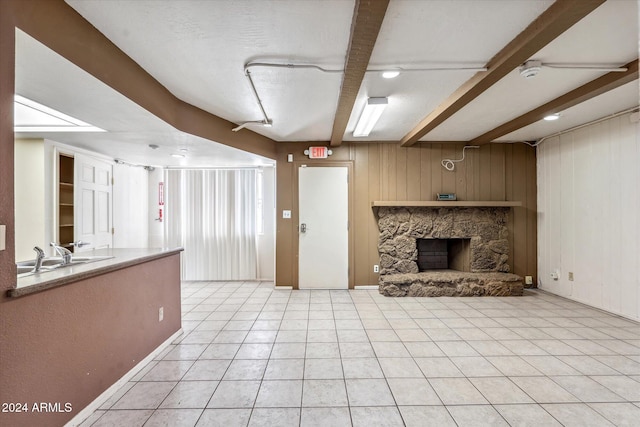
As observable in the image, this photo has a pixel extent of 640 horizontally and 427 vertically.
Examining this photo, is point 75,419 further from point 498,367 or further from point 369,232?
point 369,232

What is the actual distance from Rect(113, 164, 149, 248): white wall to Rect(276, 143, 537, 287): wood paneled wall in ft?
8.29

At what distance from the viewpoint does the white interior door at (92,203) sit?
12.1 ft

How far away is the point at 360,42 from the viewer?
5.98 ft

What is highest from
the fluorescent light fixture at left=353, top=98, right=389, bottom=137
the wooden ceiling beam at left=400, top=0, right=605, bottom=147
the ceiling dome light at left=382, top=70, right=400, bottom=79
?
the ceiling dome light at left=382, top=70, right=400, bottom=79

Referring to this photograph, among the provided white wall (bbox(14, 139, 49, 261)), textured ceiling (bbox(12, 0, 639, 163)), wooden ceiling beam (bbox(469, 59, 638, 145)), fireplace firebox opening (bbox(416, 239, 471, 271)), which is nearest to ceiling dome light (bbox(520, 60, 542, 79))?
textured ceiling (bbox(12, 0, 639, 163))

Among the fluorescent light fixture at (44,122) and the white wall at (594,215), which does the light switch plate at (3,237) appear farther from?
the white wall at (594,215)

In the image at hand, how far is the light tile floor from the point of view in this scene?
1761mm

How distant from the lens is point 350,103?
2822 millimetres

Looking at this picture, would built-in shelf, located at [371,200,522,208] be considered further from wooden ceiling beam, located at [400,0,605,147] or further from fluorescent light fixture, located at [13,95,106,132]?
fluorescent light fixture, located at [13,95,106,132]

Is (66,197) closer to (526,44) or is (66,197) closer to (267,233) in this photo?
Answer: (267,233)

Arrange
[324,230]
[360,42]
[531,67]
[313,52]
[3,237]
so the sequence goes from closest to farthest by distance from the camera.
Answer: [3,237] < [360,42] < [313,52] < [531,67] < [324,230]

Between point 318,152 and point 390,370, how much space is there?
3.34 m

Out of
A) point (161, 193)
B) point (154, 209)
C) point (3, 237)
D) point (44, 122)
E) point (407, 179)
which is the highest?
point (44, 122)

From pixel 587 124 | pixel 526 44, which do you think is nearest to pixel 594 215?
pixel 587 124
